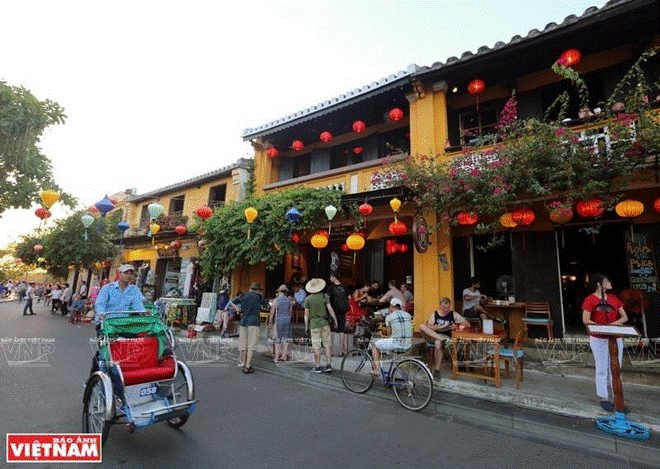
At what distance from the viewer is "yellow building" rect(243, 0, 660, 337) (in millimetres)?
7305

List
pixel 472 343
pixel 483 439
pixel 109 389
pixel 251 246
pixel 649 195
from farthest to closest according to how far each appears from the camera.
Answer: pixel 251 246
pixel 649 195
pixel 472 343
pixel 483 439
pixel 109 389

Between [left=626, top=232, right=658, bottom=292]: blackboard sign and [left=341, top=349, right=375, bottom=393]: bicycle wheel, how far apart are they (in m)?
6.02

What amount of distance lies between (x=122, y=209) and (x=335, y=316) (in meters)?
19.0

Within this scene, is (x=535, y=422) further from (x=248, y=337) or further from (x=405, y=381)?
(x=248, y=337)

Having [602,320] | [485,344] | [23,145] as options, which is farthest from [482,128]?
[23,145]

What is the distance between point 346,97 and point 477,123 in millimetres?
3628

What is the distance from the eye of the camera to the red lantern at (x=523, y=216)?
6.89 metres

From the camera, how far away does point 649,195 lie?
7.53 meters

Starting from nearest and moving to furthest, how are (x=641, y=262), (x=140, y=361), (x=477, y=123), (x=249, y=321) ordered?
1. (x=140, y=361)
2. (x=641, y=262)
3. (x=249, y=321)
4. (x=477, y=123)

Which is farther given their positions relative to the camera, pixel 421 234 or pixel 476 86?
pixel 476 86

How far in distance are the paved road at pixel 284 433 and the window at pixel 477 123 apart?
7103 millimetres

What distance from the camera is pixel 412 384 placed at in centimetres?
561

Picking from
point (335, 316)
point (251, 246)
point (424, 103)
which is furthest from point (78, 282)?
point (424, 103)

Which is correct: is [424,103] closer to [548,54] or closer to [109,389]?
[548,54]
